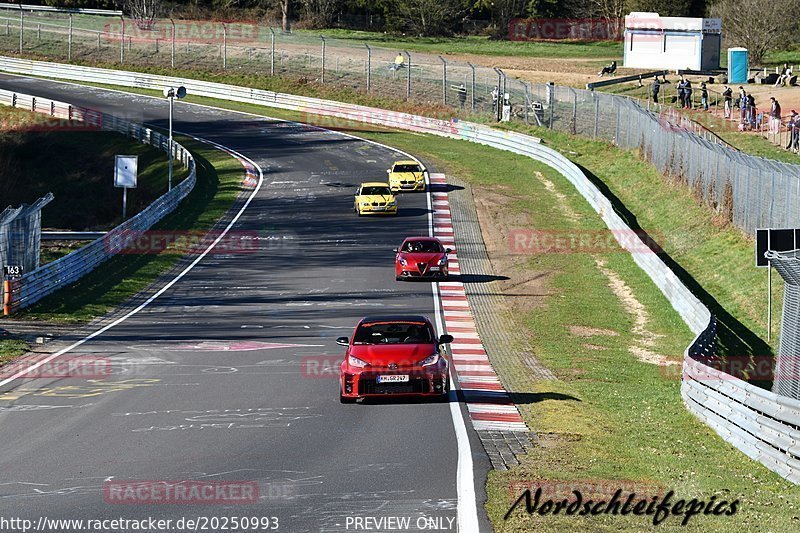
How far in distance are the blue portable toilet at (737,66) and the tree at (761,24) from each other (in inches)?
505

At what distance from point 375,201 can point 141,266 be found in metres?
11.9

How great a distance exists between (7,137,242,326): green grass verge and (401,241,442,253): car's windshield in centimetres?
825

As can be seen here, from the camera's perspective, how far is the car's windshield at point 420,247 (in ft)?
120

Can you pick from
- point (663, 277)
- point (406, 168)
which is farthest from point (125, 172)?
point (663, 277)

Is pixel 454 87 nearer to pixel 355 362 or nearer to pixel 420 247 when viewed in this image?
pixel 420 247

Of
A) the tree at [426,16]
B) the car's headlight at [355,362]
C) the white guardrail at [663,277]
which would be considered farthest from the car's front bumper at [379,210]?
the tree at [426,16]

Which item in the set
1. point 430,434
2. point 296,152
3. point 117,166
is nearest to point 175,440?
point 430,434

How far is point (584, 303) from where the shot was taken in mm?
34188

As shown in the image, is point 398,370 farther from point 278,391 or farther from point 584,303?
point 584,303
